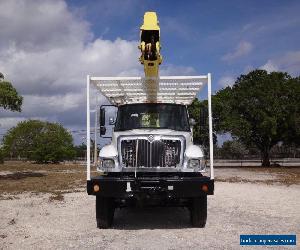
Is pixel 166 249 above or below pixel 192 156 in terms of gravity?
below

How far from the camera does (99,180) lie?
8547 millimetres

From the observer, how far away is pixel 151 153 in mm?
9000

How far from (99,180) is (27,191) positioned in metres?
10.1

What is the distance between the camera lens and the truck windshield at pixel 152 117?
385 inches

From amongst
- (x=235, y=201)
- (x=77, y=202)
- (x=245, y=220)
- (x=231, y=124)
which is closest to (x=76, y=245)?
(x=245, y=220)

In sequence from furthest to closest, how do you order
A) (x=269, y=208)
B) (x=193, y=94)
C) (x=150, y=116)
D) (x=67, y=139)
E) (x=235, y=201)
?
(x=67, y=139) → (x=235, y=201) → (x=269, y=208) → (x=193, y=94) → (x=150, y=116)

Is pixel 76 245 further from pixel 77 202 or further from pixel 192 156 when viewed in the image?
pixel 77 202

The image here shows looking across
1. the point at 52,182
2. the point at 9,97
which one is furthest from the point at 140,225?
the point at 9,97

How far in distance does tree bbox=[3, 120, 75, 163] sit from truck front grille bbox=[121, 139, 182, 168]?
35.9 m

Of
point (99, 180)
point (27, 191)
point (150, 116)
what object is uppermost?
point (150, 116)

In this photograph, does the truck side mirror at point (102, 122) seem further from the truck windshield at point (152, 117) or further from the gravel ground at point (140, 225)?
the gravel ground at point (140, 225)

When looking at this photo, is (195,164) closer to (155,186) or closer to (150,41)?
(155,186)

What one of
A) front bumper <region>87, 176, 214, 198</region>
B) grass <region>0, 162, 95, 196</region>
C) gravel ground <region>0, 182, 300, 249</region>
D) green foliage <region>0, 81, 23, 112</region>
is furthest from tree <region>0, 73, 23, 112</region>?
front bumper <region>87, 176, 214, 198</region>

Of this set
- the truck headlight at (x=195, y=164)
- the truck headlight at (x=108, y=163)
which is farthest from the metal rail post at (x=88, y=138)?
the truck headlight at (x=195, y=164)
